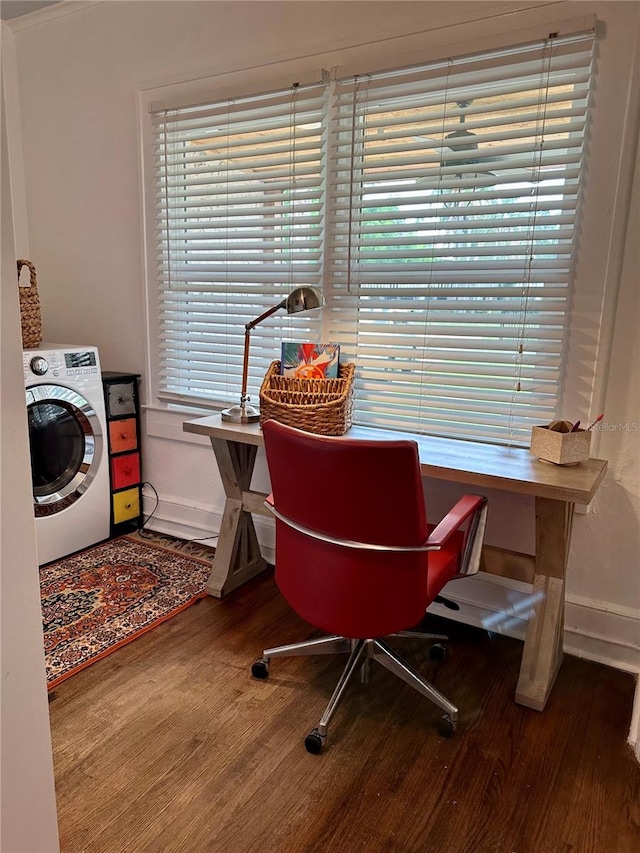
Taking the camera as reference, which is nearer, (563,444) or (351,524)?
(351,524)

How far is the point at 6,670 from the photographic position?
0.85m

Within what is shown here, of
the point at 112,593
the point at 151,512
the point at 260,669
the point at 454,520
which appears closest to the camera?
the point at 454,520

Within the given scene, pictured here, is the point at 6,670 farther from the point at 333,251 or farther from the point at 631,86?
the point at 631,86

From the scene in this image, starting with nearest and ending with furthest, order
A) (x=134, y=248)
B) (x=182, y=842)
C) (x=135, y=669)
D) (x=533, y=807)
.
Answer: (x=182, y=842) < (x=533, y=807) < (x=135, y=669) < (x=134, y=248)

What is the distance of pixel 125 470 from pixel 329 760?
1916 mm

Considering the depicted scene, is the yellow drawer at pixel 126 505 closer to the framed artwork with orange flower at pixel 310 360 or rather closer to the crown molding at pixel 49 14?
the framed artwork with orange flower at pixel 310 360

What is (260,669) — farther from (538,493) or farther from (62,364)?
(62,364)

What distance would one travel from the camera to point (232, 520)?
2.54 metres

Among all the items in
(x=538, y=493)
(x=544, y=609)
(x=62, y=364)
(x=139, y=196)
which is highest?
(x=139, y=196)

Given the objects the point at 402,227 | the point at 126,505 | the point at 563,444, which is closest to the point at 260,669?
the point at 563,444

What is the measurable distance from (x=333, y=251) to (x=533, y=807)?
205 centimetres

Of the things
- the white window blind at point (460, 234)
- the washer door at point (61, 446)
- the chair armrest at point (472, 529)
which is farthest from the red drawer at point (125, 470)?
the chair armrest at point (472, 529)

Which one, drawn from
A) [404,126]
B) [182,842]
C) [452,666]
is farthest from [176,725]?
[404,126]

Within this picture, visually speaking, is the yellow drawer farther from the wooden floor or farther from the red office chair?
the red office chair
